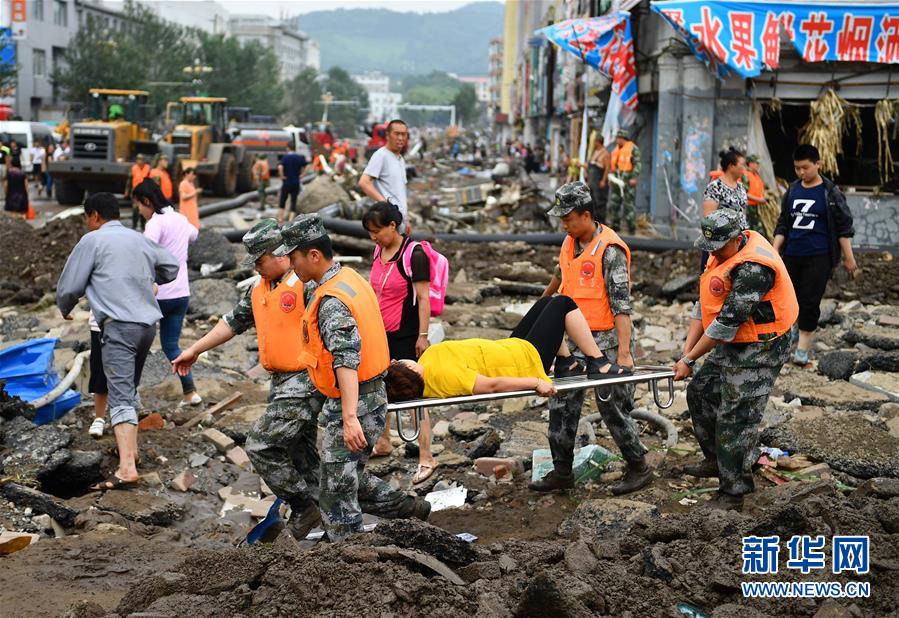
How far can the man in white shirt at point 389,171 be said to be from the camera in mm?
8477

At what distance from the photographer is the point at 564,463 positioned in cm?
643

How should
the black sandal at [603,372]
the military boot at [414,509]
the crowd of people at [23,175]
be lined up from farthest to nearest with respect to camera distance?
the crowd of people at [23,175] < the black sandal at [603,372] < the military boot at [414,509]

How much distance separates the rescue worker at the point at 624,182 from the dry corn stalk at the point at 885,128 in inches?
146

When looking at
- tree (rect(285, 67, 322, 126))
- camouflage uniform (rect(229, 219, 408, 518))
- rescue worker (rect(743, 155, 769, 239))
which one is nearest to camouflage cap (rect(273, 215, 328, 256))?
camouflage uniform (rect(229, 219, 408, 518))

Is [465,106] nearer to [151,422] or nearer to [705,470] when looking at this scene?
[151,422]

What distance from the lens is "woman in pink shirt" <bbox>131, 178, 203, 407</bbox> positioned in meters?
7.84

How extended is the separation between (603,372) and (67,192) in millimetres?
21171

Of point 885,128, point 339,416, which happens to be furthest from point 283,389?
point 885,128

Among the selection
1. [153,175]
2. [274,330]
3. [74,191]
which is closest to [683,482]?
[274,330]

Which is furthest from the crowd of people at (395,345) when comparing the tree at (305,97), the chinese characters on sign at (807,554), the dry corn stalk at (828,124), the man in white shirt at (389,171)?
the tree at (305,97)

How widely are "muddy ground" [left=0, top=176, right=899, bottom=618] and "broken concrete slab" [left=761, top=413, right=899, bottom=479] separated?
0.02m

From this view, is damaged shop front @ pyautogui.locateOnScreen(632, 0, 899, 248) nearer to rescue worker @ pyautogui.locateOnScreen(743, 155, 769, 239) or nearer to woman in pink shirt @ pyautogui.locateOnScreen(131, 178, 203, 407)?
rescue worker @ pyautogui.locateOnScreen(743, 155, 769, 239)

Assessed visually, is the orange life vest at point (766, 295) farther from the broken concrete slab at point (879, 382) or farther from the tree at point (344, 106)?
the tree at point (344, 106)

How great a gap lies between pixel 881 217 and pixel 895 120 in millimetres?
1588
